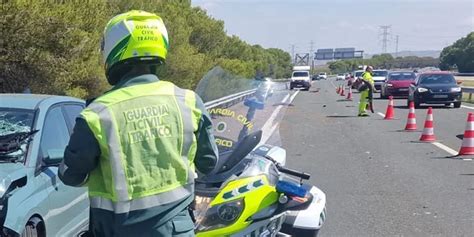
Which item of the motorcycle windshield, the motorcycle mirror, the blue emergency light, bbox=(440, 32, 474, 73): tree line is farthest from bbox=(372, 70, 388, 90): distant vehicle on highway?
bbox=(440, 32, 474, 73): tree line

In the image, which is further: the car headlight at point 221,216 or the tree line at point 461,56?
the tree line at point 461,56

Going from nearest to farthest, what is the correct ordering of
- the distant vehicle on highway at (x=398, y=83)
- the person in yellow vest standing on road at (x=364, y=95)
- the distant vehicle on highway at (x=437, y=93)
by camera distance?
the person in yellow vest standing on road at (x=364, y=95)
the distant vehicle on highway at (x=437, y=93)
the distant vehicle on highway at (x=398, y=83)

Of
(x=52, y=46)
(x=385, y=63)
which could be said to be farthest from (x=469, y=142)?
(x=385, y=63)

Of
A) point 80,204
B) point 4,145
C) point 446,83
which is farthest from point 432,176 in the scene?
point 446,83

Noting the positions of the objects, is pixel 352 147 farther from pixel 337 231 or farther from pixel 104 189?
pixel 104 189

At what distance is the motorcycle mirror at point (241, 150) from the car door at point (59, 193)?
1.77 meters

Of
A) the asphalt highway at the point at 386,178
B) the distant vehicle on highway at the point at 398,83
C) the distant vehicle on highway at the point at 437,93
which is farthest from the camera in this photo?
the distant vehicle on highway at the point at 398,83

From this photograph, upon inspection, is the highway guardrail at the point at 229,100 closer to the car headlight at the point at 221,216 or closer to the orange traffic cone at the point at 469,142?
the car headlight at the point at 221,216

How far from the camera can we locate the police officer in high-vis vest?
8.81 feet

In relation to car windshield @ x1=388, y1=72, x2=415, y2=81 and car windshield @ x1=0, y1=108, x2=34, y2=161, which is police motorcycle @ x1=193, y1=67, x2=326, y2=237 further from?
car windshield @ x1=388, y1=72, x2=415, y2=81

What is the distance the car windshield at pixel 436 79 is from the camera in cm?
2881

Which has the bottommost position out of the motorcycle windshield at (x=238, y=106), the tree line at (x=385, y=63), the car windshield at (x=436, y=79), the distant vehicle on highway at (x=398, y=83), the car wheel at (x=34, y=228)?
the tree line at (x=385, y=63)

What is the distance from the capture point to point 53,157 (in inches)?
209

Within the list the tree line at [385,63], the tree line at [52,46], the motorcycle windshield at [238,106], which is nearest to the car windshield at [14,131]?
the motorcycle windshield at [238,106]
